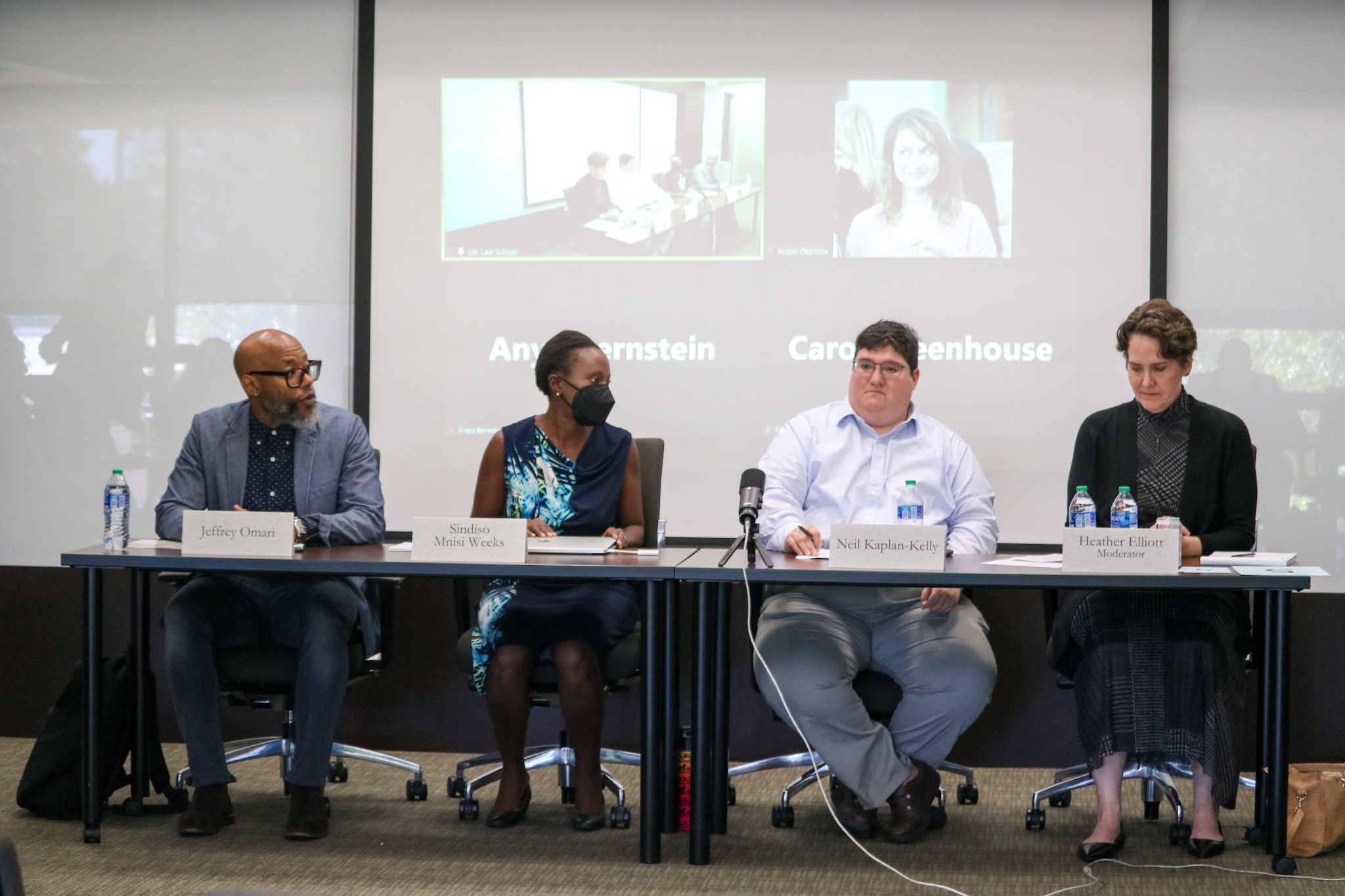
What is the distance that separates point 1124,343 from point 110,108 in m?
3.64

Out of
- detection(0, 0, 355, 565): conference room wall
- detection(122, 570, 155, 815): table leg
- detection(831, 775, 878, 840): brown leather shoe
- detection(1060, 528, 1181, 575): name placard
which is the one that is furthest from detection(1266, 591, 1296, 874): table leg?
detection(0, 0, 355, 565): conference room wall

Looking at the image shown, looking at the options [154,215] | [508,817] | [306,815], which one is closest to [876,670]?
[508,817]

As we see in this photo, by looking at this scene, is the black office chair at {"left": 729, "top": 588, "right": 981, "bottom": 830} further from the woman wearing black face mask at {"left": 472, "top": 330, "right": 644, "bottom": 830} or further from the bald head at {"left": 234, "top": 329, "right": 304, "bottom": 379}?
the bald head at {"left": 234, "top": 329, "right": 304, "bottom": 379}

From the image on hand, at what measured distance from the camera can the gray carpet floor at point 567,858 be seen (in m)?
2.77

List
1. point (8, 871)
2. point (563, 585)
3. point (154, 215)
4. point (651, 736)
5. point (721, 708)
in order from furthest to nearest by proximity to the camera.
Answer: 1. point (154, 215)
2. point (563, 585)
3. point (721, 708)
4. point (651, 736)
5. point (8, 871)

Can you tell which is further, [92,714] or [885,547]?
[92,714]

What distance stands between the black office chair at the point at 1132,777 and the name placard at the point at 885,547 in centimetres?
75

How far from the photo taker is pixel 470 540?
9.50 ft

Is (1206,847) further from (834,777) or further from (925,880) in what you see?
(834,777)

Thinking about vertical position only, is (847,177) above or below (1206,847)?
above

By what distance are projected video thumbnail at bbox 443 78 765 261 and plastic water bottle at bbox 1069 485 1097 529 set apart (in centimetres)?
168

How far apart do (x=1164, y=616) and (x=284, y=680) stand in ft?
7.41

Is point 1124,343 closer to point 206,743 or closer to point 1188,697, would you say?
point 1188,697

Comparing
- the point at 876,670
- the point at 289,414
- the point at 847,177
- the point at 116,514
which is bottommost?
the point at 876,670
